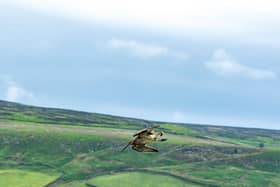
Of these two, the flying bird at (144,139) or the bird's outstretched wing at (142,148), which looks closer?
the flying bird at (144,139)

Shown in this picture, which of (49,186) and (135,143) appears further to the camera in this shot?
(49,186)

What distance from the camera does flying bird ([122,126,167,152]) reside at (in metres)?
7.96

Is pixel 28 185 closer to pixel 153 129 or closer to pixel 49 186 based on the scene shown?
pixel 49 186

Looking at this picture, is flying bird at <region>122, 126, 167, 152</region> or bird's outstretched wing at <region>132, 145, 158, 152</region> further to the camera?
bird's outstretched wing at <region>132, 145, 158, 152</region>

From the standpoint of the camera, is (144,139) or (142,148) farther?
(142,148)

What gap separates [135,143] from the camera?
26.9ft

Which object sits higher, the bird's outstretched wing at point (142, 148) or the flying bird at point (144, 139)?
the flying bird at point (144, 139)

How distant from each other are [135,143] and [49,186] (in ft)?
642

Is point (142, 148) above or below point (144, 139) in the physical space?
below

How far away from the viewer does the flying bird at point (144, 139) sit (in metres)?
7.96

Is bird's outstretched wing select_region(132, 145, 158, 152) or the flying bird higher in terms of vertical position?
the flying bird

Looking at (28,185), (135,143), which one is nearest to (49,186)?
(28,185)

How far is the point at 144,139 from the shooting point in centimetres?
806

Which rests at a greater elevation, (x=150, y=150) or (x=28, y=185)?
(x=150, y=150)
